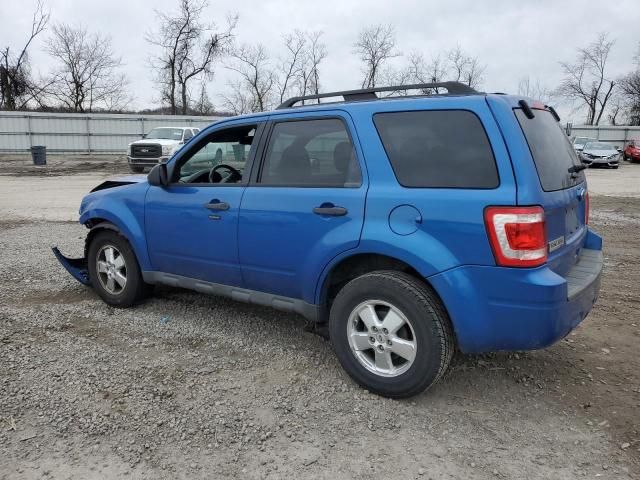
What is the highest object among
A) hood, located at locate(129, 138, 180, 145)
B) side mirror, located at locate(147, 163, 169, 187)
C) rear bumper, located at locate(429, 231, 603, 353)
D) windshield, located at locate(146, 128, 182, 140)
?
windshield, located at locate(146, 128, 182, 140)

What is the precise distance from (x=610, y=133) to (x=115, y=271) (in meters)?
43.9

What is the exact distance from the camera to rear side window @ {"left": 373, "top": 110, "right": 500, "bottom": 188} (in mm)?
2984

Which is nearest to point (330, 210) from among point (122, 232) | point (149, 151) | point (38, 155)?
point (122, 232)

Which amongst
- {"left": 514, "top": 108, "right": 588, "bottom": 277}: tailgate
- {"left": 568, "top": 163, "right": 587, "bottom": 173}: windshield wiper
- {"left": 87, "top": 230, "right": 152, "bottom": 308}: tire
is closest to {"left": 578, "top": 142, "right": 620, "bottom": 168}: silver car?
{"left": 568, "top": 163, "right": 587, "bottom": 173}: windshield wiper

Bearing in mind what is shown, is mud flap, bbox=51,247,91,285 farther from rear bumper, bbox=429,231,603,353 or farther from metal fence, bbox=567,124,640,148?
metal fence, bbox=567,124,640,148

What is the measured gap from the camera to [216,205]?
4.02 meters

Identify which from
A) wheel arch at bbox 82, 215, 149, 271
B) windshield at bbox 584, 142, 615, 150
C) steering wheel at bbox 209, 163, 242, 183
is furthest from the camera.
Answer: windshield at bbox 584, 142, 615, 150

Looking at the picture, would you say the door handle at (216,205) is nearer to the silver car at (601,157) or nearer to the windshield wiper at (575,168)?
the windshield wiper at (575,168)

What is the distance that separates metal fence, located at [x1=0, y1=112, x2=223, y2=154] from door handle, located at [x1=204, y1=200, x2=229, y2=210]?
29.9 meters

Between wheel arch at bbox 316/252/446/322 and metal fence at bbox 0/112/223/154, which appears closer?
wheel arch at bbox 316/252/446/322

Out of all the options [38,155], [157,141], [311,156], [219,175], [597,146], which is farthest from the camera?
[597,146]

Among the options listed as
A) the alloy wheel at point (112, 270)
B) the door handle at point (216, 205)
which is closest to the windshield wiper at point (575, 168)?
the door handle at point (216, 205)

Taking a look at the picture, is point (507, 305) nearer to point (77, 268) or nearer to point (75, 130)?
point (77, 268)

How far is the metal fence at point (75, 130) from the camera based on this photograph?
30.6 m
